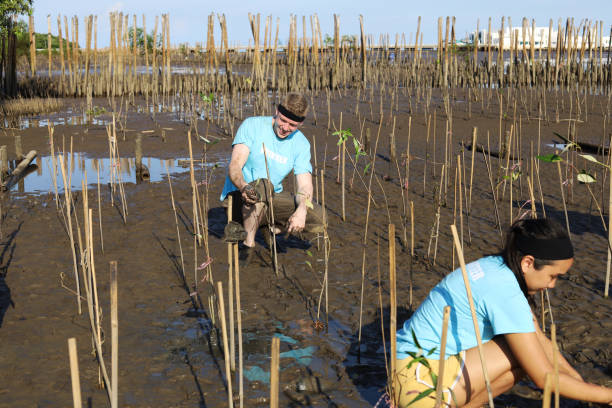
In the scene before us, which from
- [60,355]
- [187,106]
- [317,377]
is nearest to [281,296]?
[317,377]

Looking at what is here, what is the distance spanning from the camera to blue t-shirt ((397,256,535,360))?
2.21m

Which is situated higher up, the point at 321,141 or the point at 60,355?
the point at 321,141

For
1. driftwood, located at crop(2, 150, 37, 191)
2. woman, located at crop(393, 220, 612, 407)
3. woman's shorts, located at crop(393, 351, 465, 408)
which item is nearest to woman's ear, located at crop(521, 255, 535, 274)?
woman, located at crop(393, 220, 612, 407)

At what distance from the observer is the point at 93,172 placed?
8.02 meters

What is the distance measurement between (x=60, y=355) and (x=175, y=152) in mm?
6642

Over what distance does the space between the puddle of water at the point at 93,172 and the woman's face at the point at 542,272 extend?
4957mm

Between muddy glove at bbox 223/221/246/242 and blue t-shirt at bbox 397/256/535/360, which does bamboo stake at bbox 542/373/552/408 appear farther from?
muddy glove at bbox 223/221/246/242

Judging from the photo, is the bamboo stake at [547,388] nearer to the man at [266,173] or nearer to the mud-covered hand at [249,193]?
the man at [266,173]

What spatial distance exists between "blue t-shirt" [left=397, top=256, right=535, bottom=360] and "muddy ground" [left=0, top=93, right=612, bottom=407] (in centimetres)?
53

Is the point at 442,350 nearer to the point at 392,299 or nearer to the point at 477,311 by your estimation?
the point at 392,299

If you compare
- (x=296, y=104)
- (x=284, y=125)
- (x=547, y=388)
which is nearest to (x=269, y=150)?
(x=284, y=125)

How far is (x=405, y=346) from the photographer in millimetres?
2422

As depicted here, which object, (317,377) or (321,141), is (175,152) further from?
(317,377)

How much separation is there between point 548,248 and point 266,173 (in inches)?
101
